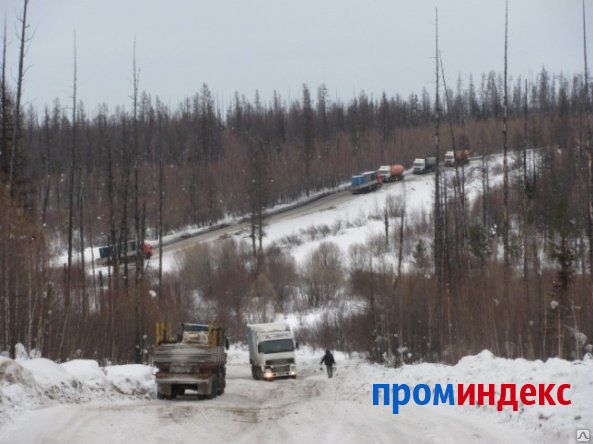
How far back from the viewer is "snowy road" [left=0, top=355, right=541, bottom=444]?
1627 cm

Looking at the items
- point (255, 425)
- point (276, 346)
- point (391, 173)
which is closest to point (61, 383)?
point (255, 425)

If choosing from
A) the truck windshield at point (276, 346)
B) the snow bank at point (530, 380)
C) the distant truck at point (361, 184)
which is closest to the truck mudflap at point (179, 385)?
the snow bank at point (530, 380)

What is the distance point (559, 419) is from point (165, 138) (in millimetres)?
134836

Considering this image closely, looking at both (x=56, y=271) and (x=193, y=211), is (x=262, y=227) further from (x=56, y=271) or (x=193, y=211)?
(x=56, y=271)

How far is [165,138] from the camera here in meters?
146

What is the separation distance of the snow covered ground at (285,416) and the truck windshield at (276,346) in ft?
57.6

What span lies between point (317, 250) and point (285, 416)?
57.0 m

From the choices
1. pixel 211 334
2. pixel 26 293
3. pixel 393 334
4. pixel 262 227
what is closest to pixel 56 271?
pixel 26 293

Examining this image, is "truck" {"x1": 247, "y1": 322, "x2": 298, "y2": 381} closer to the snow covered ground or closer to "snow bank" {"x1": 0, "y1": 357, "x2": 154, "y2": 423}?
"snow bank" {"x1": 0, "y1": 357, "x2": 154, "y2": 423}

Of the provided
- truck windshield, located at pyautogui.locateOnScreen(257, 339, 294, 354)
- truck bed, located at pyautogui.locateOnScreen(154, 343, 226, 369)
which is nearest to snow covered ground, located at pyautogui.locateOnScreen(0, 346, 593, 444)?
truck bed, located at pyautogui.locateOnScreen(154, 343, 226, 369)

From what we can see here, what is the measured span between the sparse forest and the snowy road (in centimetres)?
1008

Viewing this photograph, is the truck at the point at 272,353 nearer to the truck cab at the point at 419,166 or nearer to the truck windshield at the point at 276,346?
the truck windshield at the point at 276,346

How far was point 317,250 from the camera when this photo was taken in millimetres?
77438

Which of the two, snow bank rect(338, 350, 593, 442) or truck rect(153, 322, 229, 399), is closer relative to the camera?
snow bank rect(338, 350, 593, 442)
